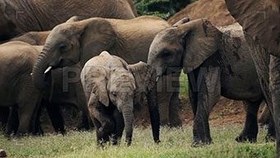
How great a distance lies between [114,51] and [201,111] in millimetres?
3686

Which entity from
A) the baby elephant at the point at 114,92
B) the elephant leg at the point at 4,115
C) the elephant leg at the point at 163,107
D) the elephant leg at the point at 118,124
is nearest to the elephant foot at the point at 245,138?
the baby elephant at the point at 114,92

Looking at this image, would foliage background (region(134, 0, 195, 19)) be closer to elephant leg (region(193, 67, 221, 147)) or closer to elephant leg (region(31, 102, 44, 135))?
elephant leg (region(31, 102, 44, 135))

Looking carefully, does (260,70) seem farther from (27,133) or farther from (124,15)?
(124,15)

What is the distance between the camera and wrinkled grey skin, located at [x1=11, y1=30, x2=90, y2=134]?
17969mm

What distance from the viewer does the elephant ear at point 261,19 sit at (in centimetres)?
949

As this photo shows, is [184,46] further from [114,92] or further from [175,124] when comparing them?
[175,124]

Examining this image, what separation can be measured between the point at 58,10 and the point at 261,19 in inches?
422

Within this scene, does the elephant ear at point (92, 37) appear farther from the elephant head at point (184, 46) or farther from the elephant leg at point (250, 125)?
the elephant leg at point (250, 125)

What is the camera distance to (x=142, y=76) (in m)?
14.0

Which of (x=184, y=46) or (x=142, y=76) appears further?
(x=184, y=46)

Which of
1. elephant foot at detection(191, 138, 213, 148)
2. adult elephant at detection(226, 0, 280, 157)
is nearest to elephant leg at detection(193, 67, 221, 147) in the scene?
elephant foot at detection(191, 138, 213, 148)

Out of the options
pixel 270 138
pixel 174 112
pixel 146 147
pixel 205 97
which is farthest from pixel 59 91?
pixel 146 147

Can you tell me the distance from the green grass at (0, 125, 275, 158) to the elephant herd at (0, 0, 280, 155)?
31 cm

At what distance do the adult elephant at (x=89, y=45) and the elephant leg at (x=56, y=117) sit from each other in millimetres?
902
